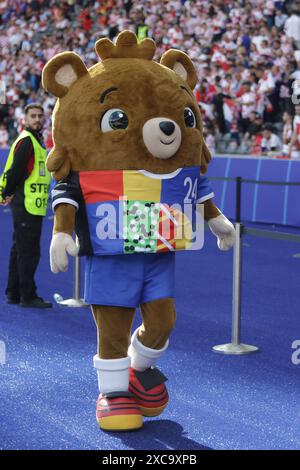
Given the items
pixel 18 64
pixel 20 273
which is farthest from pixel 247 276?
pixel 18 64

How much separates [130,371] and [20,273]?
3.17m

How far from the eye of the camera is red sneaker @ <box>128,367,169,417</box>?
464cm

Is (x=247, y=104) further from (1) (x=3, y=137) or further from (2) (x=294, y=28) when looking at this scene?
(1) (x=3, y=137)

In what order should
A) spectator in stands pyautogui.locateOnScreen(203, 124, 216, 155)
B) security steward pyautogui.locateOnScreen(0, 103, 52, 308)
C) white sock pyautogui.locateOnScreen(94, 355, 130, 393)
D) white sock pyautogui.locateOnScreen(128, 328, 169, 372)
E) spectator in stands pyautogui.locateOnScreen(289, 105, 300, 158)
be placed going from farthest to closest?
spectator in stands pyautogui.locateOnScreen(203, 124, 216, 155) → spectator in stands pyautogui.locateOnScreen(289, 105, 300, 158) → security steward pyautogui.locateOnScreen(0, 103, 52, 308) → white sock pyautogui.locateOnScreen(128, 328, 169, 372) → white sock pyautogui.locateOnScreen(94, 355, 130, 393)

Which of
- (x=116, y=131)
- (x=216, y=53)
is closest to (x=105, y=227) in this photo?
(x=116, y=131)

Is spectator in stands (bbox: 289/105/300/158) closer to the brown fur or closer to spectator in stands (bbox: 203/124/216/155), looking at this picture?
spectator in stands (bbox: 203/124/216/155)

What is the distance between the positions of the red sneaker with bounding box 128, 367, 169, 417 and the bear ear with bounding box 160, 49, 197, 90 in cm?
154

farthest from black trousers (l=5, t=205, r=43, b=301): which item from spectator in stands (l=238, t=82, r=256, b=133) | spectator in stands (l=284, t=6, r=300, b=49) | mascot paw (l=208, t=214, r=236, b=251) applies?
spectator in stands (l=284, t=6, r=300, b=49)

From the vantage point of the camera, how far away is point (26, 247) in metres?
7.62

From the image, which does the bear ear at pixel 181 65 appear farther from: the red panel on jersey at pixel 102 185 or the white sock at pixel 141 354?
the white sock at pixel 141 354

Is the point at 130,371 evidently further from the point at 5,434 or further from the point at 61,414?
the point at 5,434

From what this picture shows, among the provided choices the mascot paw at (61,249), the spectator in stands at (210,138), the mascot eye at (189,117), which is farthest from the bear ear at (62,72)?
the spectator in stands at (210,138)

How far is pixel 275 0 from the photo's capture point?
61.0 ft
